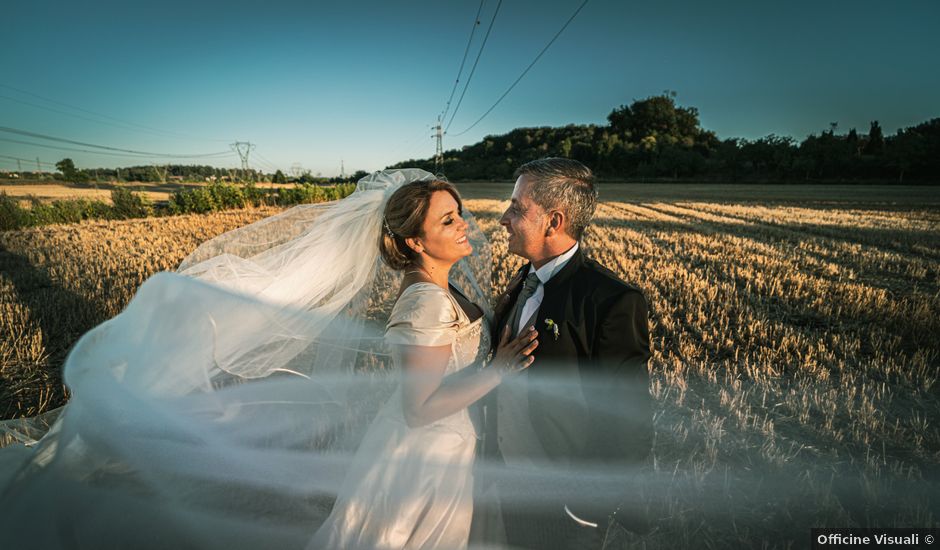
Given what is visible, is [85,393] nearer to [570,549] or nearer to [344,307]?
[344,307]

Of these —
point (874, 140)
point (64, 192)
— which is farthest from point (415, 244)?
point (874, 140)

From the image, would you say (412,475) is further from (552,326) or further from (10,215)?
(10,215)

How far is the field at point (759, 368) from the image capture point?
10.7ft

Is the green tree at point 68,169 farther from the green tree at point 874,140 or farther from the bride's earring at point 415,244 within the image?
the green tree at point 874,140

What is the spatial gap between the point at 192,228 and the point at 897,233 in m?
28.5

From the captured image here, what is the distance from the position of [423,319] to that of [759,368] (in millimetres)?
5252

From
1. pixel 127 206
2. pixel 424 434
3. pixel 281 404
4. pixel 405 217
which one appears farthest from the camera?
pixel 127 206

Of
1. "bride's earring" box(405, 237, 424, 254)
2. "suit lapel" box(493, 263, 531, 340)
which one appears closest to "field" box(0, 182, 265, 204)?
"bride's earring" box(405, 237, 424, 254)

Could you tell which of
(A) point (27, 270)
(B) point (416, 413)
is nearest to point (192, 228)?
(A) point (27, 270)

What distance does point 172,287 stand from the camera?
2723 mm

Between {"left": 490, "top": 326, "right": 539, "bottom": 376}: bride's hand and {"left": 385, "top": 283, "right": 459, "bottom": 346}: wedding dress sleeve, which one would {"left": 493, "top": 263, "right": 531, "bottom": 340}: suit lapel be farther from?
{"left": 490, "top": 326, "right": 539, "bottom": 376}: bride's hand

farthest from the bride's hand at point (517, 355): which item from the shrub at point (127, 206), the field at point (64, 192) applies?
the field at point (64, 192)

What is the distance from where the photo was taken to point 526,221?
2.56 metres

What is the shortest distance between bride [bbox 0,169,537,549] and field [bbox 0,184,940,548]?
1.76 meters
